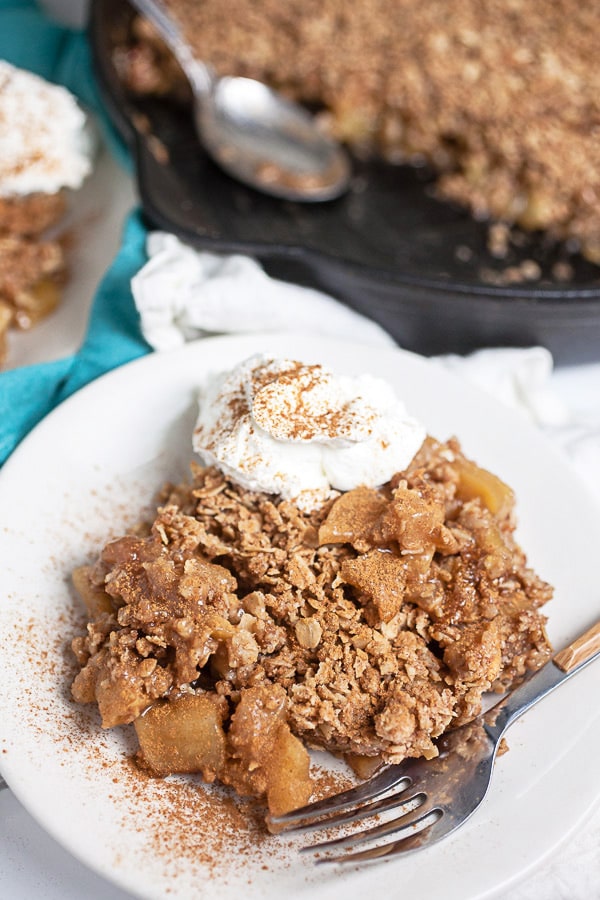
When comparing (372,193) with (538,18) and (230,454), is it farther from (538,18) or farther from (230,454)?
(230,454)

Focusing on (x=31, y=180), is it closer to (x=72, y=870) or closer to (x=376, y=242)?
(x=376, y=242)

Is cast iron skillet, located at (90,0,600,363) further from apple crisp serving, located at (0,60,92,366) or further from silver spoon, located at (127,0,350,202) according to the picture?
Answer: apple crisp serving, located at (0,60,92,366)

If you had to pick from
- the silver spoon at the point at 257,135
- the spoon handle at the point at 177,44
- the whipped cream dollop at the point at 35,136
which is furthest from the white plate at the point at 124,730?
the spoon handle at the point at 177,44

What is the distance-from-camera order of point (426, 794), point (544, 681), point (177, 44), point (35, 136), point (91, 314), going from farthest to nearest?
1. point (177, 44)
2. point (35, 136)
3. point (91, 314)
4. point (544, 681)
5. point (426, 794)

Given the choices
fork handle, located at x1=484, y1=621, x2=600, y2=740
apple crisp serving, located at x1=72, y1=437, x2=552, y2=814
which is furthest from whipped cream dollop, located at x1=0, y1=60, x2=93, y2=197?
fork handle, located at x1=484, y1=621, x2=600, y2=740

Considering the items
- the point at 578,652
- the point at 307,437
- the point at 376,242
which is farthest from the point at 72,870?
the point at 376,242

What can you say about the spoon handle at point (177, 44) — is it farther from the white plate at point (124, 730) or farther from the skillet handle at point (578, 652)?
the skillet handle at point (578, 652)

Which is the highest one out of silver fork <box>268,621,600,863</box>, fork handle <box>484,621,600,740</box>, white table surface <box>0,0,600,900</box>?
fork handle <box>484,621,600,740</box>
